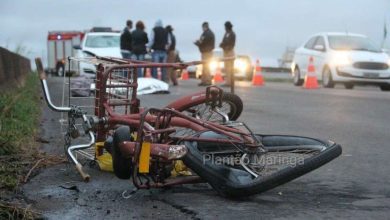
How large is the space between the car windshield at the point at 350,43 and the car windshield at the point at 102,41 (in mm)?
8164

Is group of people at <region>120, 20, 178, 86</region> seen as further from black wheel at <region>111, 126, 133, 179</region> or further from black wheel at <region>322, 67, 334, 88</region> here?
black wheel at <region>111, 126, 133, 179</region>

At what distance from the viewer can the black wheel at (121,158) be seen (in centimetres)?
Answer: 433

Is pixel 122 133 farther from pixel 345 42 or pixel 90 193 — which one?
pixel 345 42

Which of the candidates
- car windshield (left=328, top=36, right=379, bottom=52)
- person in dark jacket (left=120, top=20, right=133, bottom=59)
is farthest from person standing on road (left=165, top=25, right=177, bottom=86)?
car windshield (left=328, top=36, right=379, bottom=52)

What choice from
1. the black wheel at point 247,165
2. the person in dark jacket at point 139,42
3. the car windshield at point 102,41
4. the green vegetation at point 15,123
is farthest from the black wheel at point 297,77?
the black wheel at point 247,165

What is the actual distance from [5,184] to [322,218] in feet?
7.44

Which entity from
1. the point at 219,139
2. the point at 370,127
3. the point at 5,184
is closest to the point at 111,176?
the point at 5,184

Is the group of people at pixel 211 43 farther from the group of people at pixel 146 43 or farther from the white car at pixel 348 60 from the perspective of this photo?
the white car at pixel 348 60

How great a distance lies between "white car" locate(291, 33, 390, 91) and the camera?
61.8 feet

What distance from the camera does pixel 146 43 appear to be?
19.0 meters

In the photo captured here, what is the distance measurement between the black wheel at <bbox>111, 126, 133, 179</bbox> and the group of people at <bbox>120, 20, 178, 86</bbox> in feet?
47.1

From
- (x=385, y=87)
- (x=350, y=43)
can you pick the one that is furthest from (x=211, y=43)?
(x=385, y=87)

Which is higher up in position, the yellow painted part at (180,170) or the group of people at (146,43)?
the group of people at (146,43)

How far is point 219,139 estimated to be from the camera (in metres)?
4.37
